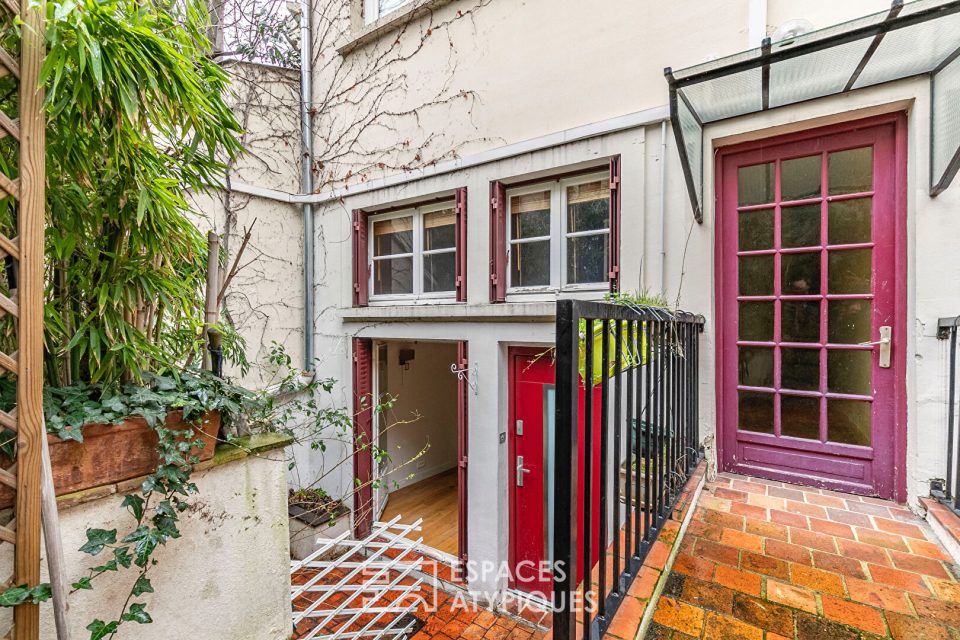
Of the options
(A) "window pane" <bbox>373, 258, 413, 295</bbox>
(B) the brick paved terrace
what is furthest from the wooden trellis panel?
(A) "window pane" <bbox>373, 258, 413, 295</bbox>

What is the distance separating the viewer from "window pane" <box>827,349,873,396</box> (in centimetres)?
214

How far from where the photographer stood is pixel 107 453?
1.20 m

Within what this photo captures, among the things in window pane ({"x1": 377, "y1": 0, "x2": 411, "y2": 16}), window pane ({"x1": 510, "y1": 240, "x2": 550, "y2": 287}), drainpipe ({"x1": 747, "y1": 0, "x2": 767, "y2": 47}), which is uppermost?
window pane ({"x1": 377, "y1": 0, "x2": 411, "y2": 16})

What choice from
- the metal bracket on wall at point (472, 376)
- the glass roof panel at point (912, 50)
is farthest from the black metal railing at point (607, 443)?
the metal bracket on wall at point (472, 376)

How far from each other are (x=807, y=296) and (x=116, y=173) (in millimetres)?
3104

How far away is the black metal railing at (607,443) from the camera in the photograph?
800mm

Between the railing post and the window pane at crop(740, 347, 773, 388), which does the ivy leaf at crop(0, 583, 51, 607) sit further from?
the window pane at crop(740, 347, 773, 388)

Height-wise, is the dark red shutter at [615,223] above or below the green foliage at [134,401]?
above

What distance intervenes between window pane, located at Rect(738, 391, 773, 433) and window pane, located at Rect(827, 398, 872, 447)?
268 mm

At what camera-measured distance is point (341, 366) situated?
4.17 meters

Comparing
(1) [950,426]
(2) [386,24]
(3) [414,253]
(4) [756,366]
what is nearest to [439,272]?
(3) [414,253]

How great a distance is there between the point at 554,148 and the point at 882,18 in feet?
5.92

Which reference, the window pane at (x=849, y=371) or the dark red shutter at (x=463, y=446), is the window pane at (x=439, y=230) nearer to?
the dark red shutter at (x=463, y=446)

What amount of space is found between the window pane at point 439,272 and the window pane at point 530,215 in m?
0.65
